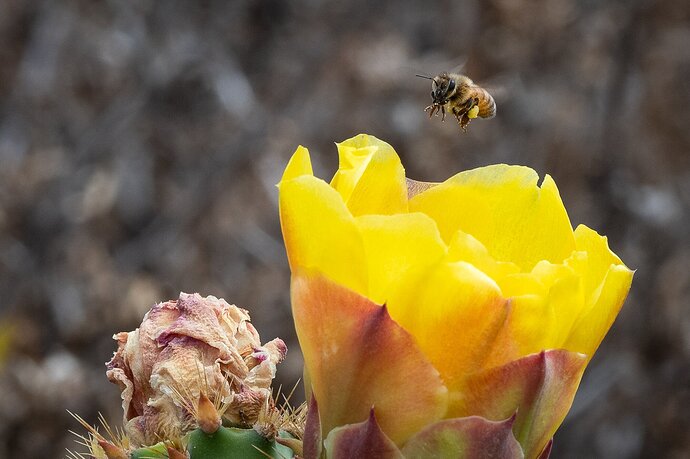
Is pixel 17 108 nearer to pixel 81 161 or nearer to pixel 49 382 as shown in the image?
pixel 81 161

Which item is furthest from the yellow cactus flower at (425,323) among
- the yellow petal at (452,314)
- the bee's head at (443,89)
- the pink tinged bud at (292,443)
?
the bee's head at (443,89)

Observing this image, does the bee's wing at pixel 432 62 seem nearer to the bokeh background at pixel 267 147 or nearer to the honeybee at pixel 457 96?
the bokeh background at pixel 267 147

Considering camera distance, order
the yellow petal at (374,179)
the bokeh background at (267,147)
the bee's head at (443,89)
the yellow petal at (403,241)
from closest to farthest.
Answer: the yellow petal at (403,241)
the yellow petal at (374,179)
the bee's head at (443,89)
the bokeh background at (267,147)

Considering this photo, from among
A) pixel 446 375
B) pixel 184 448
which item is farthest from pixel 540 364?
pixel 184 448

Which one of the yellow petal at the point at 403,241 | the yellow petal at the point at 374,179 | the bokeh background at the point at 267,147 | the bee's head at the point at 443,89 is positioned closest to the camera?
the yellow petal at the point at 403,241

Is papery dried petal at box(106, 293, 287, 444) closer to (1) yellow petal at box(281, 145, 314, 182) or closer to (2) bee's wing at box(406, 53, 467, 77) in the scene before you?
(1) yellow petal at box(281, 145, 314, 182)

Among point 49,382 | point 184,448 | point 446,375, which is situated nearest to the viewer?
point 446,375
